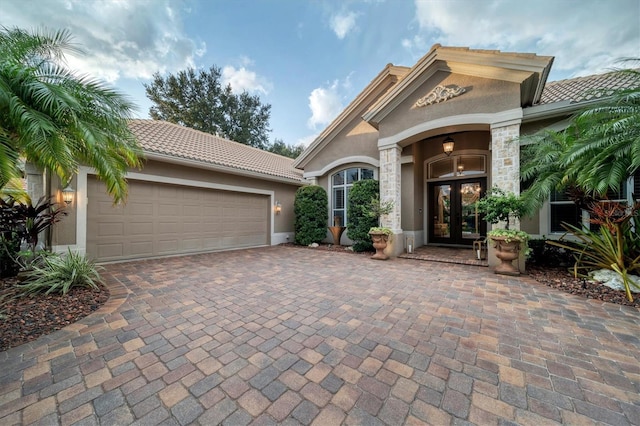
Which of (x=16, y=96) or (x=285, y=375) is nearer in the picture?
(x=285, y=375)

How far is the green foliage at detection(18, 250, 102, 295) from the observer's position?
12.1 feet

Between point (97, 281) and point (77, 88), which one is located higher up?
point (77, 88)

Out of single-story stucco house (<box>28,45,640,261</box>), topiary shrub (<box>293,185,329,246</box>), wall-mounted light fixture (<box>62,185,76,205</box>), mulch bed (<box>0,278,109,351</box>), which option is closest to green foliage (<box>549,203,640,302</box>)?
single-story stucco house (<box>28,45,640,261</box>)

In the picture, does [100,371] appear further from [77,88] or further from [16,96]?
[77,88]

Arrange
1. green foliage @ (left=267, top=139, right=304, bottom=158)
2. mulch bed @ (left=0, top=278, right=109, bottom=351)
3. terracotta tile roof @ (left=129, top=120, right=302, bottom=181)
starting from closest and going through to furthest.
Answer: mulch bed @ (left=0, top=278, right=109, bottom=351) → terracotta tile roof @ (left=129, top=120, right=302, bottom=181) → green foliage @ (left=267, top=139, right=304, bottom=158)

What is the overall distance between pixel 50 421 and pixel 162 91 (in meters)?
24.4

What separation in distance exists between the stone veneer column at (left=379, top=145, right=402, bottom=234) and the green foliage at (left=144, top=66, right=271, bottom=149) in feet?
60.0

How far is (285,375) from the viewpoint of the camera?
2014mm

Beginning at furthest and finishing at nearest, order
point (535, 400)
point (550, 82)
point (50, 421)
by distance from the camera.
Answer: point (550, 82) → point (535, 400) → point (50, 421)

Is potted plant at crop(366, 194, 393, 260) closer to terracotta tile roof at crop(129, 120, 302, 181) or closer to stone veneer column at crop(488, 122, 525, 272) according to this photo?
stone veneer column at crop(488, 122, 525, 272)

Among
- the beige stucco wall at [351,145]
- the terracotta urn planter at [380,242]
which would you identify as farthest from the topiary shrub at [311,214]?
the terracotta urn planter at [380,242]

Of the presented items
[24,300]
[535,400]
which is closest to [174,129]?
[24,300]

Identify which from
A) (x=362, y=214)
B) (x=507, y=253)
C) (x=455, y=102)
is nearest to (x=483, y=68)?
(x=455, y=102)

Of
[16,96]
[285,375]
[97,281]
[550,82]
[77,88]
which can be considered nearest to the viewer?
[285,375]
